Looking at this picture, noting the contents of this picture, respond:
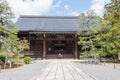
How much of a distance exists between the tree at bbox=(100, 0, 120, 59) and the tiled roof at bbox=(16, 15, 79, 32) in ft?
24.3

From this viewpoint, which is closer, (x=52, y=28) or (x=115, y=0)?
(x=115, y=0)

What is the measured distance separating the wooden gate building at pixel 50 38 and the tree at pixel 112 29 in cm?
701

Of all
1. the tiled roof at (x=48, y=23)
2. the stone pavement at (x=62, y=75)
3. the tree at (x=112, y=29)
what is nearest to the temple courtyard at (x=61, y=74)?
the stone pavement at (x=62, y=75)

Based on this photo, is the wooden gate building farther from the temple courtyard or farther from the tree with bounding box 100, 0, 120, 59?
the temple courtyard

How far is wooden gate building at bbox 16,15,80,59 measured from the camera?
3438cm

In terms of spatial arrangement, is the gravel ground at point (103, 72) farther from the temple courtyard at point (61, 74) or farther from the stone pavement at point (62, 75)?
the stone pavement at point (62, 75)

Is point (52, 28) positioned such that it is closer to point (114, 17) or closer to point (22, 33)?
point (22, 33)

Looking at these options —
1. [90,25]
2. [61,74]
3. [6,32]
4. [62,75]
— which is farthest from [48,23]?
[62,75]

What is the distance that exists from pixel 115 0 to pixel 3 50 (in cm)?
1323

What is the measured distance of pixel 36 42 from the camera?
36406 mm

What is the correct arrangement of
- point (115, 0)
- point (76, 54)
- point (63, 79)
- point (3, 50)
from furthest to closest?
point (76, 54) → point (115, 0) → point (3, 50) → point (63, 79)

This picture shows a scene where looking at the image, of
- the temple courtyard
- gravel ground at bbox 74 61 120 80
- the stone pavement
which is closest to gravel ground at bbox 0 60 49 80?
the temple courtyard

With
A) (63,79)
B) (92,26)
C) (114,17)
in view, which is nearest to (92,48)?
(92,26)

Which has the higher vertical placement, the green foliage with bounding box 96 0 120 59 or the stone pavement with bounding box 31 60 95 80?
the green foliage with bounding box 96 0 120 59
